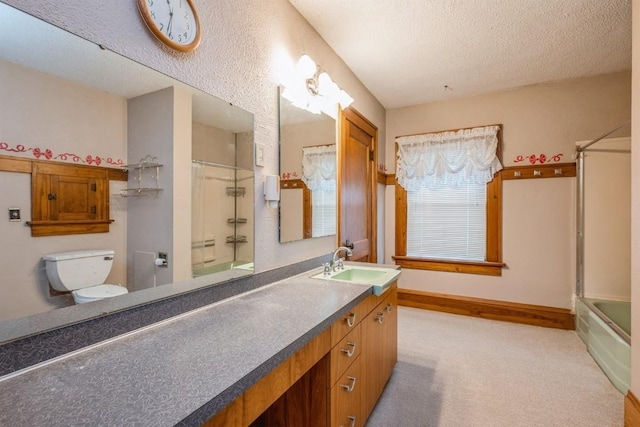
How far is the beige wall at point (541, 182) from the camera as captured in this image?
2.93 m

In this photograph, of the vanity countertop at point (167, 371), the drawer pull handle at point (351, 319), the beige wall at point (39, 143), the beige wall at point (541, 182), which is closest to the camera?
the vanity countertop at point (167, 371)

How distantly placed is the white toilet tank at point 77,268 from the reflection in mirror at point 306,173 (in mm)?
977

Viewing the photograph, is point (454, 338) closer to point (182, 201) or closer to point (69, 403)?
point (182, 201)

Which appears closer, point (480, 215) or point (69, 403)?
point (69, 403)

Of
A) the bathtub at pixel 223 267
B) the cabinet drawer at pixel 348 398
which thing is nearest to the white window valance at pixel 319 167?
the bathtub at pixel 223 267

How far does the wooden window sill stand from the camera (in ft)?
10.9

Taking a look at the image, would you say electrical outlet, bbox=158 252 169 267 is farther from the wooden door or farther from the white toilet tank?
the wooden door

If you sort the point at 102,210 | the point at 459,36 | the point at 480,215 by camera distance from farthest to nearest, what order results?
the point at 480,215 → the point at 459,36 → the point at 102,210

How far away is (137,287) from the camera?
42.3 inches

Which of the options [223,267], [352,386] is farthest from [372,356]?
[223,267]

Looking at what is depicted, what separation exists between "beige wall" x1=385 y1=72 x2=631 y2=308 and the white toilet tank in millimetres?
3487

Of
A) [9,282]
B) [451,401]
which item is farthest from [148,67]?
[451,401]

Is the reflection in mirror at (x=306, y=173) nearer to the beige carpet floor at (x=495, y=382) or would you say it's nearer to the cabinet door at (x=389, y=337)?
the cabinet door at (x=389, y=337)

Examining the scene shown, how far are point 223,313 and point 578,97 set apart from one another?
3837 mm
